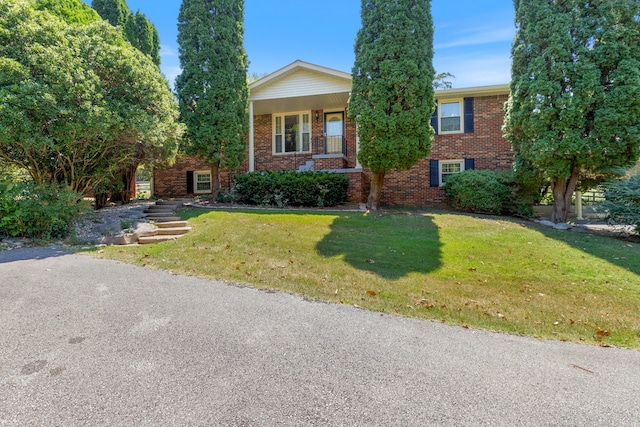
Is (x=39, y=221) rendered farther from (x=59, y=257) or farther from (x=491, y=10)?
(x=491, y=10)

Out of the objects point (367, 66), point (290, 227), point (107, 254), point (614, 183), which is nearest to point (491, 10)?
point (367, 66)

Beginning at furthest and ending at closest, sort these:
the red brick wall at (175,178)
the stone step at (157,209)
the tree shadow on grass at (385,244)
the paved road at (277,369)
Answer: the red brick wall at (175,178), the stone step at (157,209), the tree shadow on grass at (385,244), the paved road at (277,369)

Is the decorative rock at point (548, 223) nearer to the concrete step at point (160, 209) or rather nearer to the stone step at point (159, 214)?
the stone step at point (159, 214)

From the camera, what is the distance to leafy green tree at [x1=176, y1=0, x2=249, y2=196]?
10742 millimetres

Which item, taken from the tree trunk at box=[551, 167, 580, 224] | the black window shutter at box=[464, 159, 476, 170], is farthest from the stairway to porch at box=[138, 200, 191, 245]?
the black window shutter at box=[464, 159, 476, 170]

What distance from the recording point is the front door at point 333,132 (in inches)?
557

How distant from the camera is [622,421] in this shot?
1.80 metres

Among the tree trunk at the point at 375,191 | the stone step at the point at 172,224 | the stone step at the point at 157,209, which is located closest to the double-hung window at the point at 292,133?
the tree trunk at the point at 375,191

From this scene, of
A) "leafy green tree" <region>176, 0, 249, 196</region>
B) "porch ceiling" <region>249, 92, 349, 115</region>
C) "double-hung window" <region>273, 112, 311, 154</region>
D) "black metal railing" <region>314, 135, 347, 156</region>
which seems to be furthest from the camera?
"double-hung window" <region>273, 112, 311, 154</region>

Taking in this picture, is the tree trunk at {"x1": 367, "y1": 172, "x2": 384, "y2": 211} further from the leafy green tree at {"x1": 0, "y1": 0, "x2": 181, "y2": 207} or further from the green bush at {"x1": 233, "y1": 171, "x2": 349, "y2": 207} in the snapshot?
the leafy green tree at {"x1": 0, "y1": 0, "x2": 181, "y2": 207}

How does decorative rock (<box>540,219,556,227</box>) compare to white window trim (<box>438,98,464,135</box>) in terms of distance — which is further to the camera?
white window trim (<box>438,98,464,135</box>)

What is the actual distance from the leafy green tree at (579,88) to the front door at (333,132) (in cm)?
704

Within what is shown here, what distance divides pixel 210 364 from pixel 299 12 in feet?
50.6

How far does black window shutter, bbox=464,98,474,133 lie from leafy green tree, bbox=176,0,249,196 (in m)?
9.26
